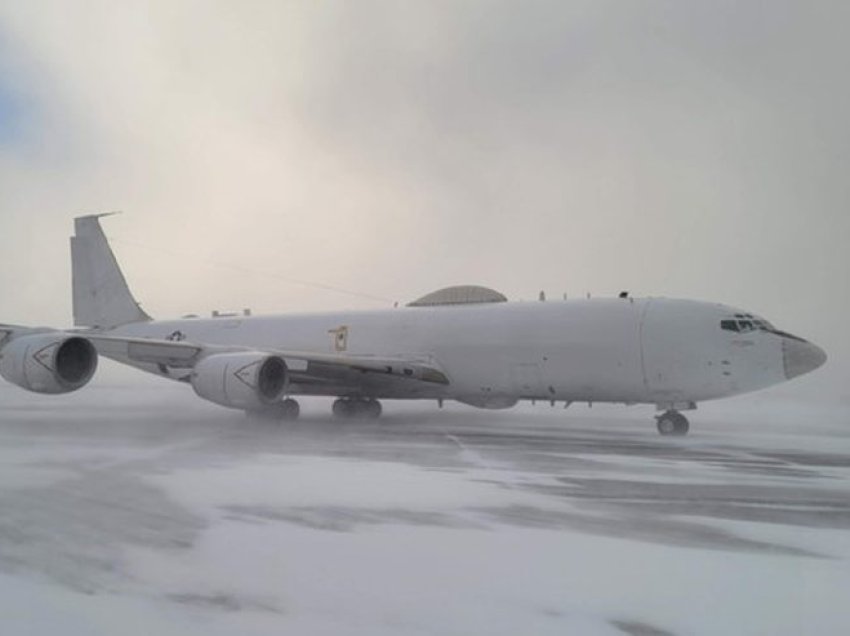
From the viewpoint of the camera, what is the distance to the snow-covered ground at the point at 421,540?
11.9 ft

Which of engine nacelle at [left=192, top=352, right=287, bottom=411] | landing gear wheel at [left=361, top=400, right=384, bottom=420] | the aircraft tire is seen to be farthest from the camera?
the aircraft tire

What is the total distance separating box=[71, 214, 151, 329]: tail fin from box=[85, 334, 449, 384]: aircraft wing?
22.6 feet

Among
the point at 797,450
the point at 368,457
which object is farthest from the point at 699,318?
the point at 368,457

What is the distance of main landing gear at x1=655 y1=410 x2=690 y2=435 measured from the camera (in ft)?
42.6

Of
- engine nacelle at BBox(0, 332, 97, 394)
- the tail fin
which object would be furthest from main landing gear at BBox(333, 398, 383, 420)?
the tail fin

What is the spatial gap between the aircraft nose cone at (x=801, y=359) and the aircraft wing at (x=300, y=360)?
687 cm

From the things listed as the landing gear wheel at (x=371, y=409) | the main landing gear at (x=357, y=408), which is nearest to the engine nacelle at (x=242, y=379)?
the main landing gear at (x=357, y=408)

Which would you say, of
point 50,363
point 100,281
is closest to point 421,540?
point 50,363

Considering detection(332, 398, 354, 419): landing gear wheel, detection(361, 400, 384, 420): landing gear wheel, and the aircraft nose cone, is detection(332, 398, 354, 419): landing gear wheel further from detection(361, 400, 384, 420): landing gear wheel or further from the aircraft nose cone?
the aircraft nose cone

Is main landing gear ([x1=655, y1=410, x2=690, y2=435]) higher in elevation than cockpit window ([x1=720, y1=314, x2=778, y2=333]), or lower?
lower

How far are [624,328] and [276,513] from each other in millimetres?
9743

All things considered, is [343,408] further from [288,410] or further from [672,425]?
[672,425]

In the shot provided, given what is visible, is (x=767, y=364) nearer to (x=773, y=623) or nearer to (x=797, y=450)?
(x=797, y=450)

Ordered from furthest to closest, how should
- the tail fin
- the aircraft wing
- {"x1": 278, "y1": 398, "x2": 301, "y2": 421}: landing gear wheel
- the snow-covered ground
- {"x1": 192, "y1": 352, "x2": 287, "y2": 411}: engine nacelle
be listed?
1. the tail fin
2. {"x1": 278, "y1": 398, "x2": 301, "y2": 421}: landing gear wheel
3. the aircraft wing
4. {"x1": 192, "y1": 352, "x2": 287, "y2": 411}: engine nacelle
5. the snow-covered ground
